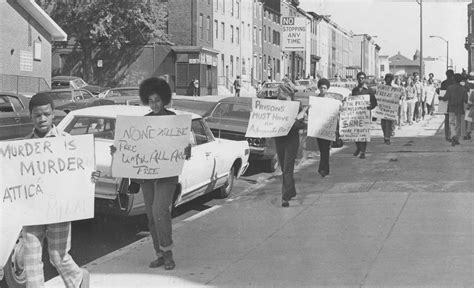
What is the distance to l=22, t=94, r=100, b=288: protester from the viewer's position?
183 inches

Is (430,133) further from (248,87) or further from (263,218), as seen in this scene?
(248,87)

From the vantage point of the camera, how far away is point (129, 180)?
7086 millimetres

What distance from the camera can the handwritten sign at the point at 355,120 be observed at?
13.3 m

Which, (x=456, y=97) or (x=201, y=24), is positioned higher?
(x=201, y=24)

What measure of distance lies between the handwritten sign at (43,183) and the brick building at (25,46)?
2610cm

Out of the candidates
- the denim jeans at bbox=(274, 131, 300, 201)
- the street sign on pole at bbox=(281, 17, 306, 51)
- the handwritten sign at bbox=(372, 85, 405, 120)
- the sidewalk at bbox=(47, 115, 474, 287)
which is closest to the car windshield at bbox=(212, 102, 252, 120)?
the sidewalk at bbox=(47, 115, 474, 287)

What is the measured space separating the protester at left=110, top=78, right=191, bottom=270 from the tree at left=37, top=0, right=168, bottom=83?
41.6 meters

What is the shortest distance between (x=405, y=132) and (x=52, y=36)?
21290 mm

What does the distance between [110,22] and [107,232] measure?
4012cm

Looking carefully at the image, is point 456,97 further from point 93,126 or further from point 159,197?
point 159,197

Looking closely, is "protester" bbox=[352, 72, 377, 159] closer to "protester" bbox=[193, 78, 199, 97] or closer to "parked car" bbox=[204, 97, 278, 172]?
"parked car" bbox=[204, 97, 278, 172]

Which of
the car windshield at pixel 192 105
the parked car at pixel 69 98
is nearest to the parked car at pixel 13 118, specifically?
the car windshield at pixel 192 105

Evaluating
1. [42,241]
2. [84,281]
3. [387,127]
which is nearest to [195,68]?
[387,127]

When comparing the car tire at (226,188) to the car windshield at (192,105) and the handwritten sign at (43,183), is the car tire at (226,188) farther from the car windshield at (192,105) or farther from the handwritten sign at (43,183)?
the handwritten sign at (43,183)
